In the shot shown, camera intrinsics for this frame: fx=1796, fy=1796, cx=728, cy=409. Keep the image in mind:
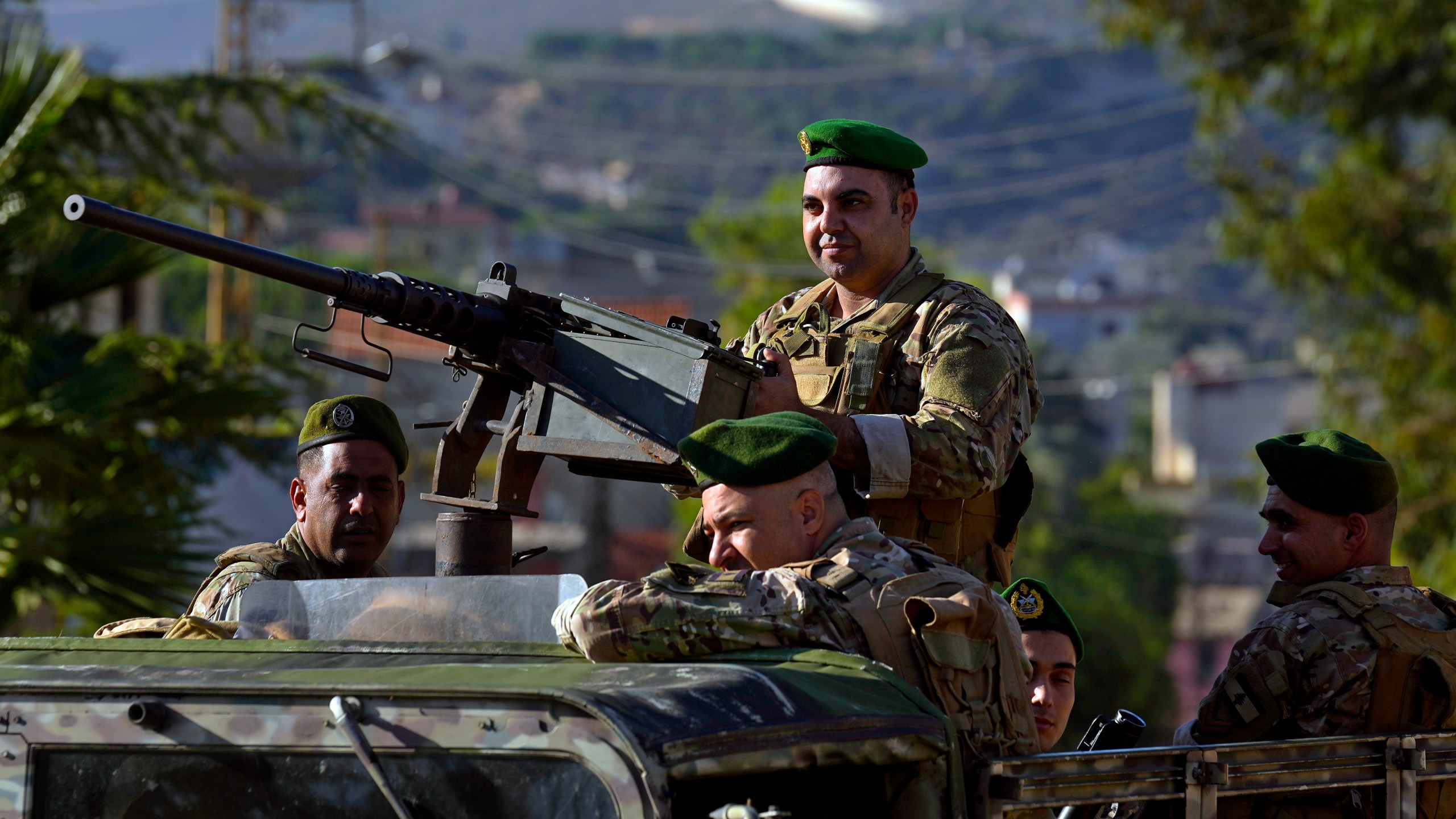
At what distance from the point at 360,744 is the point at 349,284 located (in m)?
1.52

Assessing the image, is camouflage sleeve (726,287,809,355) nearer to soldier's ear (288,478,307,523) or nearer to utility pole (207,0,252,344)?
soldier's ear (288,478,307,523)

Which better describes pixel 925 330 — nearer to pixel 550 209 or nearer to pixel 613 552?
pixel 613 552

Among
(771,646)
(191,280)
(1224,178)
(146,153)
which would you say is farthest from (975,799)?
(191,280)

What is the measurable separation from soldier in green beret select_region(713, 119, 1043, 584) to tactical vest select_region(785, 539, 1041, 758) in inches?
24.4

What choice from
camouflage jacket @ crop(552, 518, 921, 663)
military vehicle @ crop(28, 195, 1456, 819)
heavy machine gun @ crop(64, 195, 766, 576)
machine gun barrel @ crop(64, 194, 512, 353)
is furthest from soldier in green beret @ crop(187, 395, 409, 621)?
camouflage jacket @ crop(552, 518, 921, 663)

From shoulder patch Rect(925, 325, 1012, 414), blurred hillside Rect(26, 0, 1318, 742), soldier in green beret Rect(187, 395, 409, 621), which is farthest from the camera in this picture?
blurred hillside Rect(26, 0, 1318, 742)

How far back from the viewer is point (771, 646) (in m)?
3.22

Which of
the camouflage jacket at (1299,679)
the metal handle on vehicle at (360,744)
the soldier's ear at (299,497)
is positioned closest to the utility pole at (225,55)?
the soldier's ear at (299,497)

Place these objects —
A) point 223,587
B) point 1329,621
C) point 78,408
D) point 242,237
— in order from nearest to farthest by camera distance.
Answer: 1. point 1329,621
2. point 223,587
3. point 78,408
4. point 242,237

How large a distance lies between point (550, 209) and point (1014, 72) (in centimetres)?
7988

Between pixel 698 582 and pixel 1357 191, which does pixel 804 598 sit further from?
pixel 1357 191

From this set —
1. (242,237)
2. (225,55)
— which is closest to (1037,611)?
(242,237)

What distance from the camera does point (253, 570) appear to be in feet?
14.5

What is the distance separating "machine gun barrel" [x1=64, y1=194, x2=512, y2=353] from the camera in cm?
394
